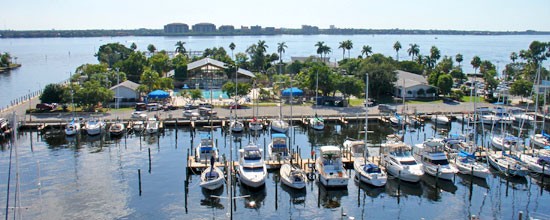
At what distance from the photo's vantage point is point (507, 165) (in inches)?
1688

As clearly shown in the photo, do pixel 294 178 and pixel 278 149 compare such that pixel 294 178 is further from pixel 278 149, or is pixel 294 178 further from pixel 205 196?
pixel 278 149

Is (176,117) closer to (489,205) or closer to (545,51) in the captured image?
(489,205)

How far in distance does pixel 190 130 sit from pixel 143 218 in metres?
26.8

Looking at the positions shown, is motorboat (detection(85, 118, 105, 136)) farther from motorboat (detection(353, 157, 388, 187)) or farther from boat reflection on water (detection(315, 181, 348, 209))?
motorboat (detection(353, 157, 388, 187))

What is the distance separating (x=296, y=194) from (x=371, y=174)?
20.0ft

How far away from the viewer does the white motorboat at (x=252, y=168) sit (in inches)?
1525

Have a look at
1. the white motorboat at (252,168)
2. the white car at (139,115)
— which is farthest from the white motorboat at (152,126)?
the white motorboat at (252,168)

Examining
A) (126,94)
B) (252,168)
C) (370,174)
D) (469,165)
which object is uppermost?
(126,94)

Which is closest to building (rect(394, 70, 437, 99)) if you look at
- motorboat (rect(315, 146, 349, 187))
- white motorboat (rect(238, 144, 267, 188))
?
motorboat (rect(315, 146, 349, 187))

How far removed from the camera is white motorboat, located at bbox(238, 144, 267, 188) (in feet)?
127

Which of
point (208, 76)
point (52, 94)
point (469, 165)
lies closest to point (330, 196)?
point (469, 165)

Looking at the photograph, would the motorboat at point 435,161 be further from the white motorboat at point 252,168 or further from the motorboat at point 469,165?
the white motorboat at point 252,168

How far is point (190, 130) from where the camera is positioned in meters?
60.2

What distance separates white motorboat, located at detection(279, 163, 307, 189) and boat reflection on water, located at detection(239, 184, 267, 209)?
1866 mm
